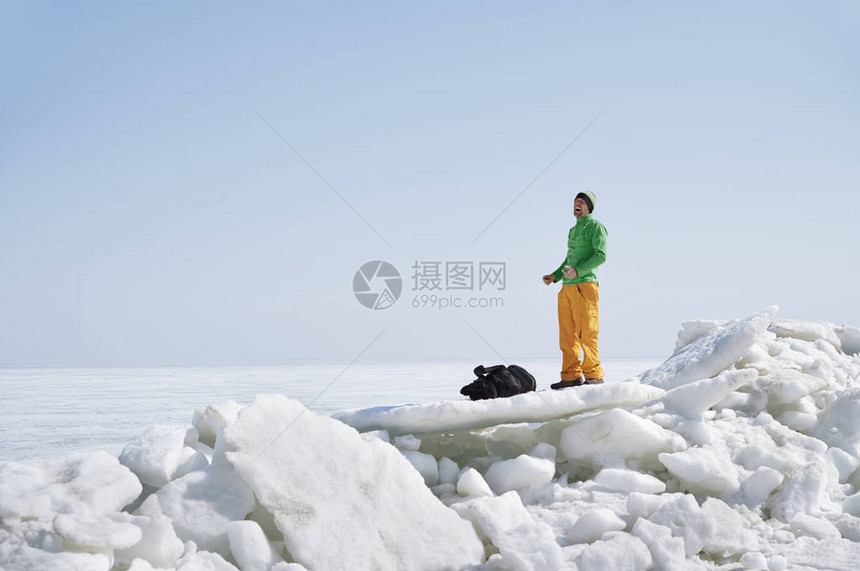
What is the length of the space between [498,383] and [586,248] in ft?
5.04

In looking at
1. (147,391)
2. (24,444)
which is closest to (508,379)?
(24,444)

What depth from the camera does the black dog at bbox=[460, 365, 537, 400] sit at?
199 inches

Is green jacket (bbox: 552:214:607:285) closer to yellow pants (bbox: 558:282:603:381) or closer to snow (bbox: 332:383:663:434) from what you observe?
yellow pants (bbox: 558:282:603:381)

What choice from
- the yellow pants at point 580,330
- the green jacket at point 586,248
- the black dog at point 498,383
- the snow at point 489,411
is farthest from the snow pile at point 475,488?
the green jacket at point 586,248

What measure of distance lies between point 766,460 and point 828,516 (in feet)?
1.44

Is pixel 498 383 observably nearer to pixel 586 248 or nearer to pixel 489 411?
pixel 489 411

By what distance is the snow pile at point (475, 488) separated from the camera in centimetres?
295

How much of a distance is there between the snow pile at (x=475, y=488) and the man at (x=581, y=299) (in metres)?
1.21

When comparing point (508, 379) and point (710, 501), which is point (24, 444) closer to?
point (508, 379)

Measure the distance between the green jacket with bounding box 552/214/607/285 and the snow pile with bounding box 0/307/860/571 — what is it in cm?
150

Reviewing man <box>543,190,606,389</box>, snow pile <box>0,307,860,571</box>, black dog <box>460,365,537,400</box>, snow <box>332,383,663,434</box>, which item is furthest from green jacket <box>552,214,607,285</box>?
snow <box>332,383,663,434</box>

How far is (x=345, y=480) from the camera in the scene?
3369 millimetres

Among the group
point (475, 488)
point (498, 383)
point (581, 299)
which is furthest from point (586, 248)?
point (475, 488)

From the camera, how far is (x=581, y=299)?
5770 millimetres
